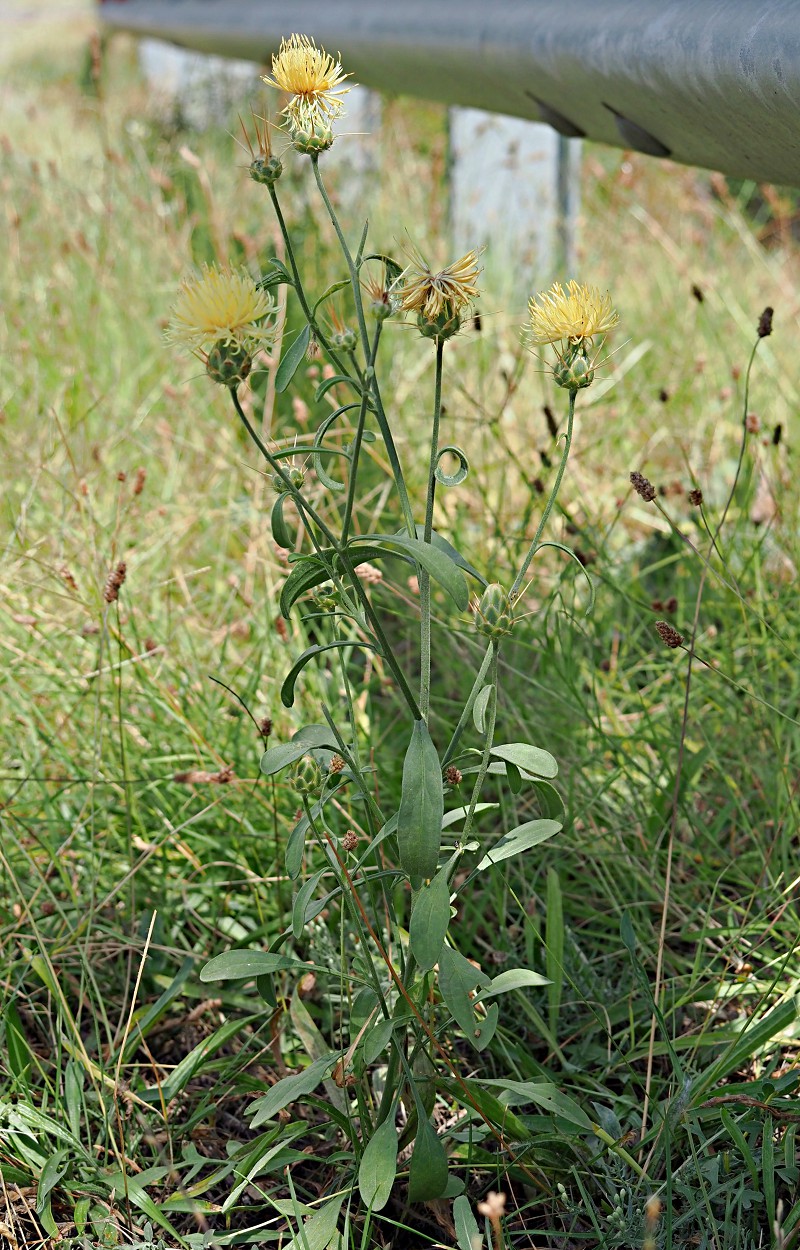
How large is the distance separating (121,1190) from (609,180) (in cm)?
458

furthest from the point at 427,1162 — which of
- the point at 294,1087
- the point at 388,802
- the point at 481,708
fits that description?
the point at 388,802

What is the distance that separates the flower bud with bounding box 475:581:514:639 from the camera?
116 centimetres

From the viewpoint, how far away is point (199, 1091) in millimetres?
1588

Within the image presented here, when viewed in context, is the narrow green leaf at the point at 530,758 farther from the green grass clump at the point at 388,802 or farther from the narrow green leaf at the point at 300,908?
the narrow green leaf at the point at 300,908

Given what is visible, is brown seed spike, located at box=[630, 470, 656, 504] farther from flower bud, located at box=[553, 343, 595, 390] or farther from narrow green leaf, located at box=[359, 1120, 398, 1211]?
narrow green leaf, located at box=[359, 1120, 398, 1211]

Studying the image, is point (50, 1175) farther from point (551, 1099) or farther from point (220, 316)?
point (220, 316)

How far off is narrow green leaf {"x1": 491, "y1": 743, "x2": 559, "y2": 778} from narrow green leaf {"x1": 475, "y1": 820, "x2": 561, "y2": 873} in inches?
3.3

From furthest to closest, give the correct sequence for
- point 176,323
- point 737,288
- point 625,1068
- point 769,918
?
point 737,288 < point 769,918 < point 625,1068 < point 176,323

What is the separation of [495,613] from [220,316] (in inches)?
15.2

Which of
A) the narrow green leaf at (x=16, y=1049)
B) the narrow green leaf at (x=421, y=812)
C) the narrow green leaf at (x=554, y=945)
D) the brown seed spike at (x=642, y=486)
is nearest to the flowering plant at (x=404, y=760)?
the narrow green leaf at (x=421, y=812)

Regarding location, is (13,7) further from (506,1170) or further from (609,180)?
(506,1170)

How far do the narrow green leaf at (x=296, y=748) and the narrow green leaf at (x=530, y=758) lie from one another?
19cm

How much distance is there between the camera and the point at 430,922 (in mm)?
1137

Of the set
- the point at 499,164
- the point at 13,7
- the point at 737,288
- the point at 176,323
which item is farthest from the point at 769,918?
the point at 13,7
